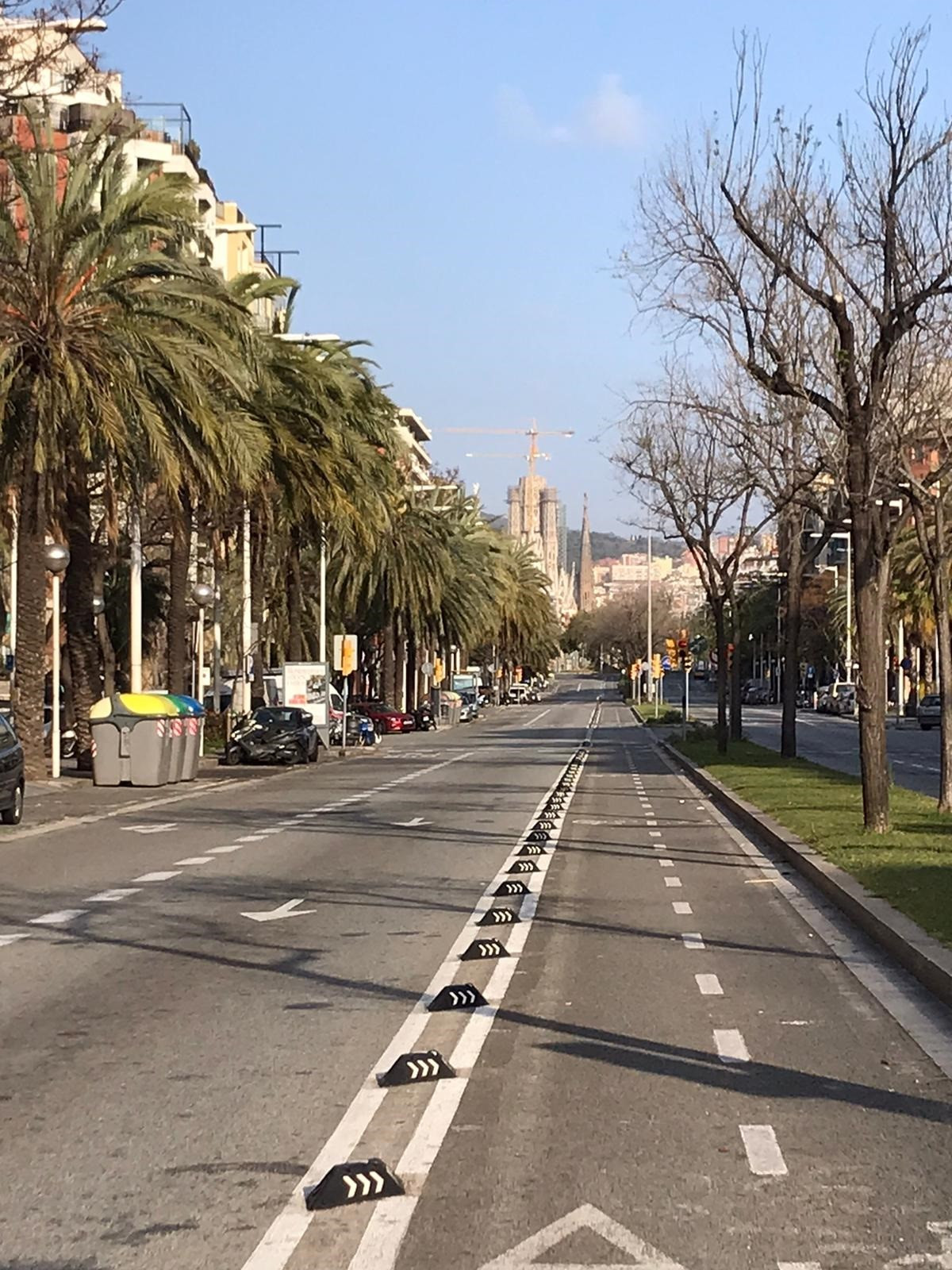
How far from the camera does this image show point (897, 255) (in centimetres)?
1994

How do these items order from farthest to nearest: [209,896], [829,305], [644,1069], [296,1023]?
[829,305] < [209,896] < [296,1023] < [644,1069]

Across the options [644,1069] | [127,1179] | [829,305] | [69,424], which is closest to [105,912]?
[644,1069]

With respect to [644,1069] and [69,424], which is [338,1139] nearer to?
[644,1069]

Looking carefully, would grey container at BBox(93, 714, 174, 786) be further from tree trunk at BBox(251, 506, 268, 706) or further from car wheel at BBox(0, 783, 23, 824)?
tree trunk at BBox(251, 506, 268, 706)

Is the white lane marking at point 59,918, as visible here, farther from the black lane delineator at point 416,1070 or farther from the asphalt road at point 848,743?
the asphalt road at point 848,743

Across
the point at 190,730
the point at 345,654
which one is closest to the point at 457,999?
the point at 190,730

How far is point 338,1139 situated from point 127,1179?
92 cm

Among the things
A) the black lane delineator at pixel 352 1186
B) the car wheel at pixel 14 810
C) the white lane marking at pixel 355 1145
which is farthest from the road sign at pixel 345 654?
the black lane delineator at pixel 352 1186

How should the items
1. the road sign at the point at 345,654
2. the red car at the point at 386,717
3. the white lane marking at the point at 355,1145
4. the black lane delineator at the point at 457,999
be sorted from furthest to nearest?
the red car at the point at 386,717
the road sign at the point at 345,654
the black lane delineator at the point at 457,999
the white lane marking at the point at 355,1145

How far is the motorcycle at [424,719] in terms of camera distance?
79625 mm

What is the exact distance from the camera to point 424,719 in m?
79.8

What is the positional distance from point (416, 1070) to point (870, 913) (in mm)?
5738

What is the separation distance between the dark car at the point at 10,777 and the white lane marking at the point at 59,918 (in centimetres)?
825

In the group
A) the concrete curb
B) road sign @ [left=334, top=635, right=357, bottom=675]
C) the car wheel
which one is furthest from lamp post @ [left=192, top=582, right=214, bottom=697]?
the concrete curb
